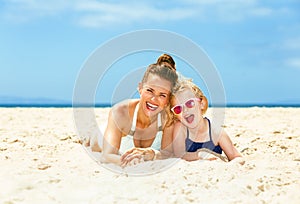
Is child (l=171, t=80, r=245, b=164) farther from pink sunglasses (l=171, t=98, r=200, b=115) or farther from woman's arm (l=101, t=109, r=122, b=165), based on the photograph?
woman's arm (l=101, t=109, r=122, b=165)

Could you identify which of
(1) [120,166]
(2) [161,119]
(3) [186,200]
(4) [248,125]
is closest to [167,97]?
(2) [161,119]

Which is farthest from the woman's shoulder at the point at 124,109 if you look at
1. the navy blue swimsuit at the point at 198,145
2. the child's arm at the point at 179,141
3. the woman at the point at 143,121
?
the navy blue swimsuit at the point at 198,145

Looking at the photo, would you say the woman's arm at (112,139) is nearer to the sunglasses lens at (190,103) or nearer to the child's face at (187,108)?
the child's face at (187,108)

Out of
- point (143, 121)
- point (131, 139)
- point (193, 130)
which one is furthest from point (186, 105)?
point (131, 139)

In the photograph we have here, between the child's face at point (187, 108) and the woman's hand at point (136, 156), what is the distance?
52cm

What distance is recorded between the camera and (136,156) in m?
3.86

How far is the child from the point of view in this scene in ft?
13.8

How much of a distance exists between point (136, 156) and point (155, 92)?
65 cm

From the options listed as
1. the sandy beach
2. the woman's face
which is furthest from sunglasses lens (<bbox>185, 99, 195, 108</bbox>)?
the sandy beach

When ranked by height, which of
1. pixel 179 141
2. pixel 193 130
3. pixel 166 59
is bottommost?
pixel 179 141

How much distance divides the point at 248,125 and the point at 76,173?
485 centimetres

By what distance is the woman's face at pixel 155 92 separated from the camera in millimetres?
3982

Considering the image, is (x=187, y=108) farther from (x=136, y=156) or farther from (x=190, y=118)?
(x=136, y=156)

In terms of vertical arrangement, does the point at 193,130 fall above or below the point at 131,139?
above
